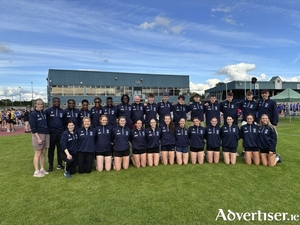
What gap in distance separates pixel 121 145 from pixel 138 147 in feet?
1.43

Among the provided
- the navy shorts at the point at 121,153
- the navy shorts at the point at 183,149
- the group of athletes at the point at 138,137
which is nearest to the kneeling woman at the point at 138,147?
the group of athletes at the point at 138,137

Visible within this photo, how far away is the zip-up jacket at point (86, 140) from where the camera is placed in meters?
5.43

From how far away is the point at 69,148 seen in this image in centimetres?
539

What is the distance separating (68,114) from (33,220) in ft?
9.90

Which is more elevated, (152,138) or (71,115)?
(71,115)

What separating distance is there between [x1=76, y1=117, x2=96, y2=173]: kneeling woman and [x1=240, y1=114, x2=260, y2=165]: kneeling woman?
3786mm

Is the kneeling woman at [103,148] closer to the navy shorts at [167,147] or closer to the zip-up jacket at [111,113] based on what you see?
the zip-up jacket at [111,113]

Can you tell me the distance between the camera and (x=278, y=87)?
40.8m

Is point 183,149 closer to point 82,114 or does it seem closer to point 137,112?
point 137,112

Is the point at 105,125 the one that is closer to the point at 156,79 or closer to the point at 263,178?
the point at 263,178

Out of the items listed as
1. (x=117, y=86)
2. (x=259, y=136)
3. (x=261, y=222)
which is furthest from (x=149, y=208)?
(x=117, y=86)

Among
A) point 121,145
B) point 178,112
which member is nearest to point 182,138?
point 178,112

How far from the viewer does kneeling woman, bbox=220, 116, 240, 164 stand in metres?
5.88

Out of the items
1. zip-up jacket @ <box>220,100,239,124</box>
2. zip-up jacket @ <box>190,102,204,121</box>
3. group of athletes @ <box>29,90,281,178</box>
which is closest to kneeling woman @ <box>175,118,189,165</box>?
group of athletes @ <box>29,90,281,178</box>
